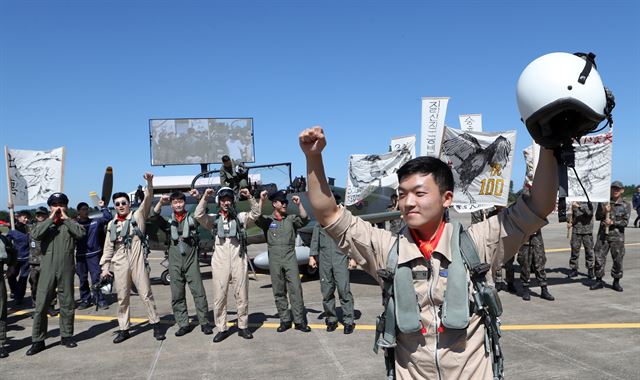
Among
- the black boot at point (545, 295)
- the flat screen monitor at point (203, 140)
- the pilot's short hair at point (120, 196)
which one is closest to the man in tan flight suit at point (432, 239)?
the pilot's short hair at point (120, 196)

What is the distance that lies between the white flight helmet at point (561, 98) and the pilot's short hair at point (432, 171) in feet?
1.39

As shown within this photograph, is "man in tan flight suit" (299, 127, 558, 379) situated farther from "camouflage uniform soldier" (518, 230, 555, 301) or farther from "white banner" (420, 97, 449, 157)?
"white banner" (420, 97, 449, 157)

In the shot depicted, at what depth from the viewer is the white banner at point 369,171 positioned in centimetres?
1070

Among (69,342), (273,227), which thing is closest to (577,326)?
(273,227)

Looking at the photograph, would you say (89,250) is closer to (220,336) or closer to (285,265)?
(220,336)

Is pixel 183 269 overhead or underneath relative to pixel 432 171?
underneath

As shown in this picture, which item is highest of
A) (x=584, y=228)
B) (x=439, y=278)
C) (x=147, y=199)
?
(x=147, y=199)

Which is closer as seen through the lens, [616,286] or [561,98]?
[561,98]

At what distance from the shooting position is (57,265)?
6238 mm

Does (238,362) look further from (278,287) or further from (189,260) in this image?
(189,260)

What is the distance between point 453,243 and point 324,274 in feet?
15.5

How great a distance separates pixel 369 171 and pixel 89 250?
20.8 feet

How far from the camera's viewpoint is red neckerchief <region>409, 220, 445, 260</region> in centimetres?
213

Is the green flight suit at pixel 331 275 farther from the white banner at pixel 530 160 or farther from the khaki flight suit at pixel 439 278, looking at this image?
the khaki flight suit at pixel 439 278
